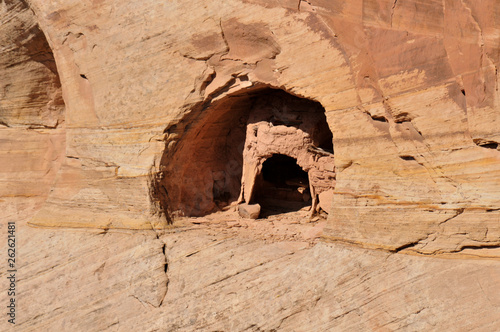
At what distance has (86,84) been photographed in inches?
235

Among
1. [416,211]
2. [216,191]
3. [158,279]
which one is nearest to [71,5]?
[216,191]

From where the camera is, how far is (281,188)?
6.57 meters

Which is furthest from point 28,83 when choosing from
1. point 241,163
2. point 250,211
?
point 250,211

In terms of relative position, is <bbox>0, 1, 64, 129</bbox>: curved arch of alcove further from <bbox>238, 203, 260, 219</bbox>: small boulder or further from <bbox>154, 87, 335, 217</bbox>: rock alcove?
<bbox>238, 203, 260, 219</bbox>: small boulder

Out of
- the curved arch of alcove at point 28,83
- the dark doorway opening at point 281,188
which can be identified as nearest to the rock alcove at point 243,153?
the dark doorway opening at point 281,188

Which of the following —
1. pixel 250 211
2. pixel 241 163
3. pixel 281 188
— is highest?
pixel 241 163

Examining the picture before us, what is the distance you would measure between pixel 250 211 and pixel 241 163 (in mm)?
702

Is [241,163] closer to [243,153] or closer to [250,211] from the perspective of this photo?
[243,153]

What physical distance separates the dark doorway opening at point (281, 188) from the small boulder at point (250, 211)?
0.21 metres

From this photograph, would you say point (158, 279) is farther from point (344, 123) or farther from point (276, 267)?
point (344, 123)

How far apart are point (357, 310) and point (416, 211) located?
1.00 m

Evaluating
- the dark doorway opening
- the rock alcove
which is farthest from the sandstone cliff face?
the dark doorway opening

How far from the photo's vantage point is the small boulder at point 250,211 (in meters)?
5.75

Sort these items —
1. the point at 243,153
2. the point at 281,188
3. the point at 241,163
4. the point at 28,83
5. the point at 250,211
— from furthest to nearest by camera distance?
the point at 28,83 → the point at 281,188 → the point at 241,163 → the point at 243,153 → the point at 250,211
